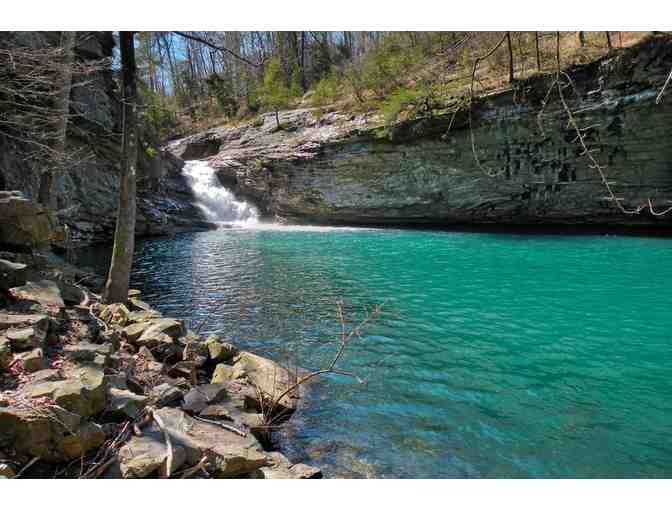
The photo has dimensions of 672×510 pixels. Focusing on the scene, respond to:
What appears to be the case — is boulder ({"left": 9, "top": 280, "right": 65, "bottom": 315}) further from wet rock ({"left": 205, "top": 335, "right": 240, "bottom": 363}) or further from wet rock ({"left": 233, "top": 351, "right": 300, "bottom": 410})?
wet rock ({"left": 233, "top": 351, "right": 300, "bottom": 410})

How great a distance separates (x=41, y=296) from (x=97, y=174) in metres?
19.1

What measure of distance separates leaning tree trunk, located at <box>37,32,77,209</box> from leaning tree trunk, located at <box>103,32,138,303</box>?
0.96 meters

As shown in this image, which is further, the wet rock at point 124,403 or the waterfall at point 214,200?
the waterfall at point 214,200

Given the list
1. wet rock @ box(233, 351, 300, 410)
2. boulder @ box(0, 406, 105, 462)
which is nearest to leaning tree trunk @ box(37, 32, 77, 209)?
wet rock @ box(233, 351, 300, 410)

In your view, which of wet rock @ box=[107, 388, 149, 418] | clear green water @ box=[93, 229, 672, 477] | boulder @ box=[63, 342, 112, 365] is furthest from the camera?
clear green water @ box=[93, 229, 672, 477]

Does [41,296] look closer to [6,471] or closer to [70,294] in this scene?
[70,294]

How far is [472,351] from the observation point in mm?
6684

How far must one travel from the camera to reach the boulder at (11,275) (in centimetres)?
457

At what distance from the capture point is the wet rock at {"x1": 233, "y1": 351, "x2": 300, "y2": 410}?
5359 millimetres

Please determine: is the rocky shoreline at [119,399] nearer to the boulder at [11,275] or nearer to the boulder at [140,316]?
the boulder at [11,275]

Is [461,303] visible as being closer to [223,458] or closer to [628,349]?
[628,349]

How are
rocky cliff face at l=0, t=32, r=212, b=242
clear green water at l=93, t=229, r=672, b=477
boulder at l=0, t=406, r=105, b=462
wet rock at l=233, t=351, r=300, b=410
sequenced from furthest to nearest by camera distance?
rocky cliff face at l=0, t=32, r=212, b=242 → wet rock at l=233, t=351, r=300, b=410 → clear green water at l=93, t=229, r=672, b=477 → boulder at l=0, t=406, r=105, b=462

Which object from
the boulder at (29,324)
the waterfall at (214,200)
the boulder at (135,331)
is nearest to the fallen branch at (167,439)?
the boulder at (29,324)

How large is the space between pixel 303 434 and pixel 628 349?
5.59m
